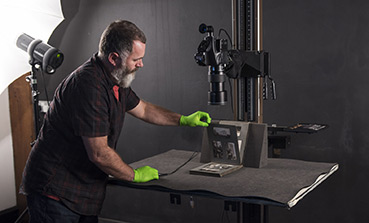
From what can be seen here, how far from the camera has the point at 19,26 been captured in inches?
97.6

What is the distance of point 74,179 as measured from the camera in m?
1.86

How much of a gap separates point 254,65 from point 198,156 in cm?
61

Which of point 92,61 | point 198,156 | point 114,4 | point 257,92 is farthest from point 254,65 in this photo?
point 114,4

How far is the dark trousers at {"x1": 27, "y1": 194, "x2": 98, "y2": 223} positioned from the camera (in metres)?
1.84

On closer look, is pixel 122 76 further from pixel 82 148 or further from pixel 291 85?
pixel 291 85

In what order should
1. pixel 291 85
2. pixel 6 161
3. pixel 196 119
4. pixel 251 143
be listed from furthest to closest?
pixel 6 161 → pixel 291 85 → pixel 196 119 → pixel 251 143

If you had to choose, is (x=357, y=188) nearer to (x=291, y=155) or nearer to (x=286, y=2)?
(x=291, y=155)

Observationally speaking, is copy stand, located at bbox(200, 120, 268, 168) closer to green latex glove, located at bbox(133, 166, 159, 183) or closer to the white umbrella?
green latex glove, located at bbox(133, 166, 159, 183)

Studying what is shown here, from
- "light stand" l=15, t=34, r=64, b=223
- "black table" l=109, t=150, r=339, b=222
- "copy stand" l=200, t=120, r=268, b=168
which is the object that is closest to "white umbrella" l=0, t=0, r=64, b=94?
"light stand" l=15, t=34, r=64, b=223

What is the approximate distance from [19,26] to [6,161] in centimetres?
150

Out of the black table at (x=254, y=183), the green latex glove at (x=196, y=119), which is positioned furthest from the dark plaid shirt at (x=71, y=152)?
the green latex glove at (x=196, y=119)

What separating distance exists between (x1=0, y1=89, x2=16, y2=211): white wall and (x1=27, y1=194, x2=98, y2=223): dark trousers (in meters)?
1.78

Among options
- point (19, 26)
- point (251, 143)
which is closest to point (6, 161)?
point (19, 26)

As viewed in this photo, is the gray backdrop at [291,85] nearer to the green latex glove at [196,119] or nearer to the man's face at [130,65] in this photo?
the green latex glove at [196,119]
